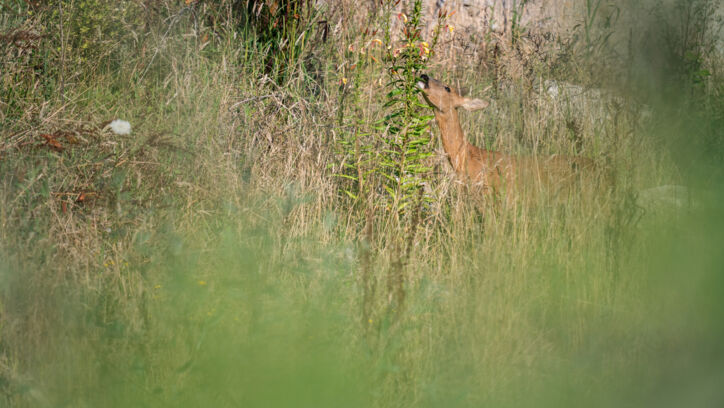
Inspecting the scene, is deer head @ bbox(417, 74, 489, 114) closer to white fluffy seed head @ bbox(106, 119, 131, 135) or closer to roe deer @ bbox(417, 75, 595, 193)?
roe deer @ bbox(417, 75, 595, 193)

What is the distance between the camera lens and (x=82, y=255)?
3096 mm

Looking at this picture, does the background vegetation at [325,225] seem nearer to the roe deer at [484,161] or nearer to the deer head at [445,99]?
the roe deer at [484,161]

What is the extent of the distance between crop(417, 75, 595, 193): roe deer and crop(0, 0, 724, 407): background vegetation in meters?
0.16

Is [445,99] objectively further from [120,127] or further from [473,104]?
[120,127]

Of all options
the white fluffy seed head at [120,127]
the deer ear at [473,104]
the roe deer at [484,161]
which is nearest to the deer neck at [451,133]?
the roe deer at [484,161]

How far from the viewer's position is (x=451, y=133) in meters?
5.13

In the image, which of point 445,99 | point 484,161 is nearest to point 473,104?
point 445,99

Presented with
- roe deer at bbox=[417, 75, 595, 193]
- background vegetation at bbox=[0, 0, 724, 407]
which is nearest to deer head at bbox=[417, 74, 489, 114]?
roe deer at bbox=[417, 75, 595, 193]

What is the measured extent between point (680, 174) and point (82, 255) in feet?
10.0

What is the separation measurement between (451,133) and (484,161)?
0.42m

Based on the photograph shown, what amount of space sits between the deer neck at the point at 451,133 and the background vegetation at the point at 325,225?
0.61ft

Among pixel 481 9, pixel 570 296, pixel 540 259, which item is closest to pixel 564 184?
pixel 540 259

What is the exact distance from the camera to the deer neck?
4961 mm

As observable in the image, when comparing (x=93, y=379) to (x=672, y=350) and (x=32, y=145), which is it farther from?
(x=672, y=350)
